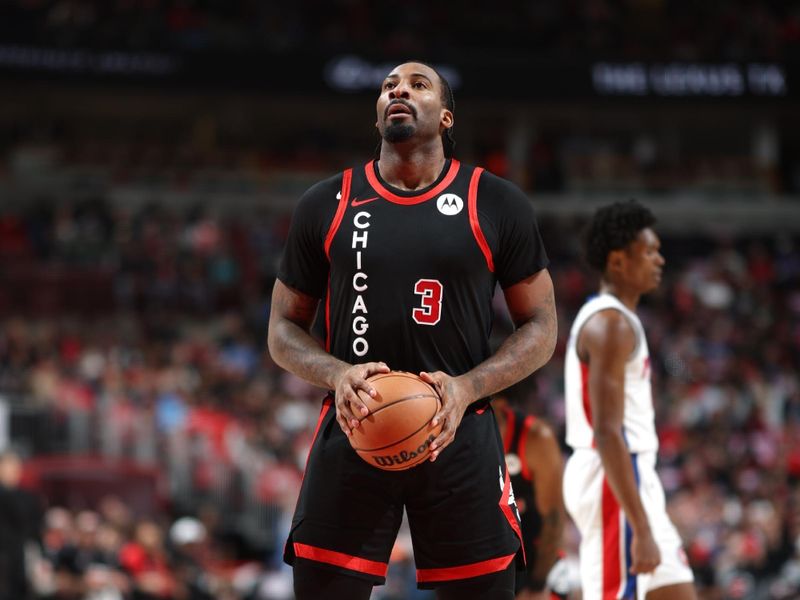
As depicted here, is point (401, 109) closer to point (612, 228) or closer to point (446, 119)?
point (446, 119)

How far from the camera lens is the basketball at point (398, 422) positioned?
3.47 meters

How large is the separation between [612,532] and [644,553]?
258 mm

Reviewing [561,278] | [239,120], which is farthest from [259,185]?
[561,278]

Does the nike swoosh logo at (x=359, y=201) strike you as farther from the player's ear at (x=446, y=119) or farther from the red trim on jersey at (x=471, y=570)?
the red trim on jersey at (x=471, y=570)

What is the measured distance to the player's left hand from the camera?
3.54 m

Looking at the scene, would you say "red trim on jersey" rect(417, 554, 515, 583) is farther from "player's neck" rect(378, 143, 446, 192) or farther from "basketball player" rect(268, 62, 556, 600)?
"player's neck" rect(378, 143, 446, 192)

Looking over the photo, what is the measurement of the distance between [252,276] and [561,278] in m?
5.28

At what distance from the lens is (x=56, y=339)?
1786 centimetres

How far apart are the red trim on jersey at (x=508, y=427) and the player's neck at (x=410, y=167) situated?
197 cm

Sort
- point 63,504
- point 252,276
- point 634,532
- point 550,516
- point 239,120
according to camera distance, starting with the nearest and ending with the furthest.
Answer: point 634,532, point 550,516, point 63,504, point 252,276, point 239,120

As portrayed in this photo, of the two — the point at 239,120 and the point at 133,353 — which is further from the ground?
the point at 239,120

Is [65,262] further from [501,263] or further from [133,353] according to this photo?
[501,263]

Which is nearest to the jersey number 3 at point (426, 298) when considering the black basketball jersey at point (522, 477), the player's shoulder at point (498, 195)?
the player's shoulder at point (498, 195)

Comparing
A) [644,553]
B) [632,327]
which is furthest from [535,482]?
[632,327]
